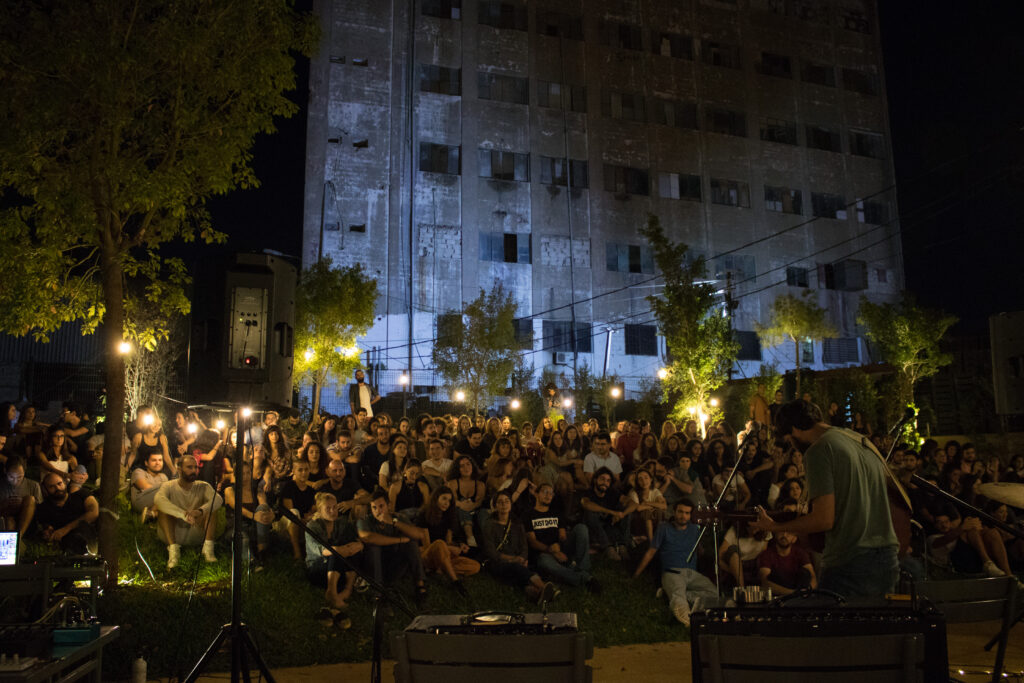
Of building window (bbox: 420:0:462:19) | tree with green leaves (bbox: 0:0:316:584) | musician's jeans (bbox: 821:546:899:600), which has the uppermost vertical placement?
building window (bbox: 420:0:462:19)

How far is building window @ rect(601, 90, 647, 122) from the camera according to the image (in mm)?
39094

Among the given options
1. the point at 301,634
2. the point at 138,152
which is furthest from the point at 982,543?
the point at 138,152

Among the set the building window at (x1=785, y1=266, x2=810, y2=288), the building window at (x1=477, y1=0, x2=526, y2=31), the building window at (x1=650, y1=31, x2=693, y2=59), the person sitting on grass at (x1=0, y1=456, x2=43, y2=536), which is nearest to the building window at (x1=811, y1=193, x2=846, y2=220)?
the building window at (x1=785, y1=266, x2=810, y2=288)

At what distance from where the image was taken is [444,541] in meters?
9.36

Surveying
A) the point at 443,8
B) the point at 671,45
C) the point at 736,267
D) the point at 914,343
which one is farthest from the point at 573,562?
the point at 671,45

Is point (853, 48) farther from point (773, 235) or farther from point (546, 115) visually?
point (546, 115)

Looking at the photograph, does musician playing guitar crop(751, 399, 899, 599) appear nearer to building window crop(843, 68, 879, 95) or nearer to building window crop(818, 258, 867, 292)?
building window crop(818, 258, 867, 292)

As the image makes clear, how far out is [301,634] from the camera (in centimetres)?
786

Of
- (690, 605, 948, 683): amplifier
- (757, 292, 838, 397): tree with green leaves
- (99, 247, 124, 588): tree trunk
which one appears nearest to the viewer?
(690, 605, 948, 683): amplifier

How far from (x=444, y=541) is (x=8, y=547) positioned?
433cm

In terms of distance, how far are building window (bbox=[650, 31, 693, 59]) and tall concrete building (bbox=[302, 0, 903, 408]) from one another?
10cm

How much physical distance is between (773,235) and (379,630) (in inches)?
1543

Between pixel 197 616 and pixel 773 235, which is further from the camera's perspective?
pixel 773 235

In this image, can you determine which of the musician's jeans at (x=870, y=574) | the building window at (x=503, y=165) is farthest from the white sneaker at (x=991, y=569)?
the building window at (x=503, y=165)
